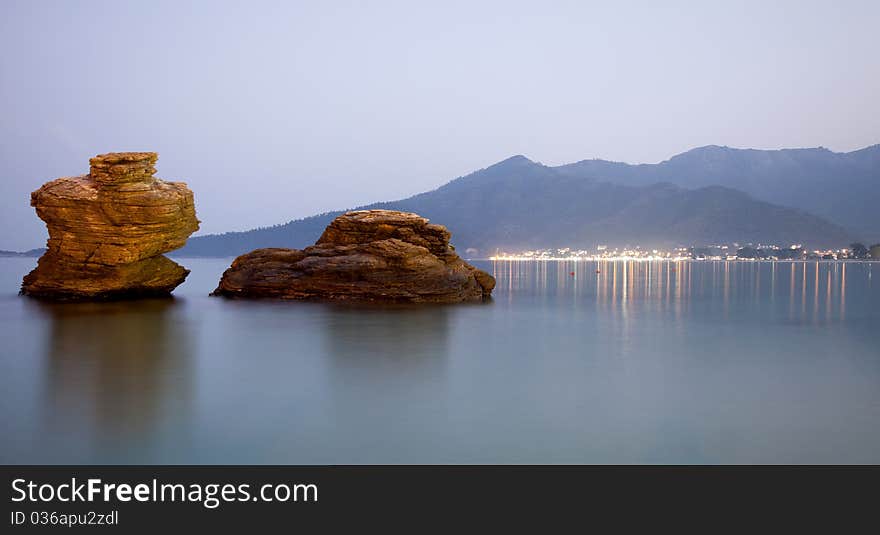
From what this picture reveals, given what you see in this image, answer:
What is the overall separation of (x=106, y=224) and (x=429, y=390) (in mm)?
24085

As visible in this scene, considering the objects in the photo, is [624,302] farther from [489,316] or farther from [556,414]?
[556,414]

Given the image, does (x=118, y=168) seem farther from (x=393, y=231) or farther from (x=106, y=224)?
(x=393, y=231)

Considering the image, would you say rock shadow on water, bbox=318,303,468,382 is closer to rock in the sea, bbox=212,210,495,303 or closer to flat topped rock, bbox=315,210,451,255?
rock in the sea, bbox=212,210,495,303

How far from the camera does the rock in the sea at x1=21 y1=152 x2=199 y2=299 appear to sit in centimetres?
3111

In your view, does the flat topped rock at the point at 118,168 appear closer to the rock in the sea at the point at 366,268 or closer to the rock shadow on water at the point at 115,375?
the rock in the sea at the point at 366,268

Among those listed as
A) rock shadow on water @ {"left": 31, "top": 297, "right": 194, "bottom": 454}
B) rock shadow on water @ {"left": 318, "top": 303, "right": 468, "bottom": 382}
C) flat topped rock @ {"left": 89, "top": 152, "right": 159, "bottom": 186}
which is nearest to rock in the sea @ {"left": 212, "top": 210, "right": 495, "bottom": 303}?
rock shadow on water @ {"left": 318, "top": 303, "right": 468, "bottom": 382}

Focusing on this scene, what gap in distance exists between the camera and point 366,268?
32594mm

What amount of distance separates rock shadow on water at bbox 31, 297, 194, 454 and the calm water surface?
56 millimetres

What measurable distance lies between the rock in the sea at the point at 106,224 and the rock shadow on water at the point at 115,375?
6.12 m
